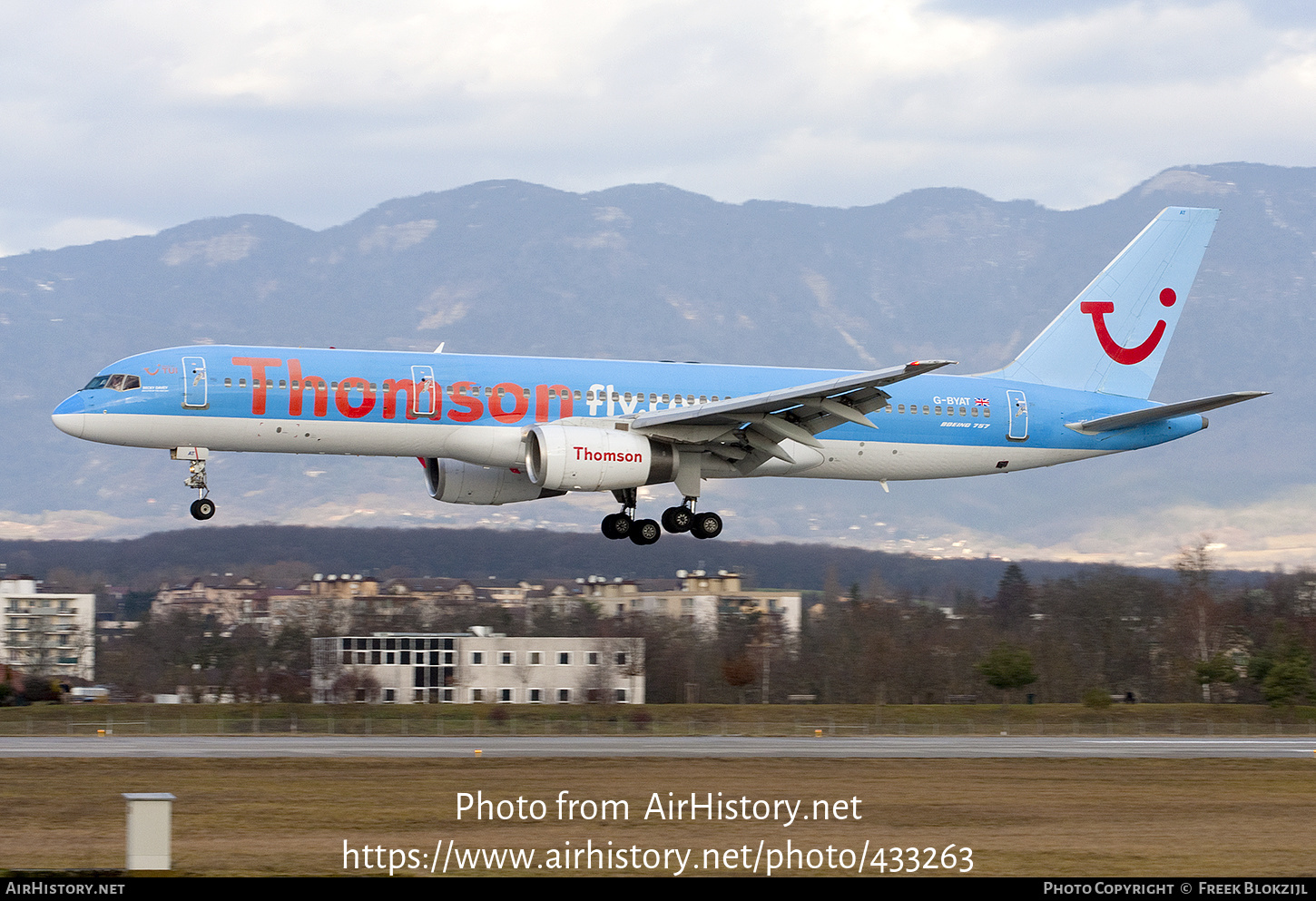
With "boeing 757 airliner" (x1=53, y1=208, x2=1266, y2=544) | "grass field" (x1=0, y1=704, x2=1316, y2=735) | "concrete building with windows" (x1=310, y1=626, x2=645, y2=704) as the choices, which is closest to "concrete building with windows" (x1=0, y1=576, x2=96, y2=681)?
"concrete building with windows" (x1=310, y1=626, x2=645, y2=704)

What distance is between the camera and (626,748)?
149 feet

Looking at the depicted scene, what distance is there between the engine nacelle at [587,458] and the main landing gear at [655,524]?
7.20 ft

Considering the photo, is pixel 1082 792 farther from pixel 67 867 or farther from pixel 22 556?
pixel 22 556

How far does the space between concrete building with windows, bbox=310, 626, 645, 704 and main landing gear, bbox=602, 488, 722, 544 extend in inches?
1747

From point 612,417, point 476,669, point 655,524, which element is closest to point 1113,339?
point 655,524

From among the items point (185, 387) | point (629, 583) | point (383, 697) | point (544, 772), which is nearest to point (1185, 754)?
point (544, 772)

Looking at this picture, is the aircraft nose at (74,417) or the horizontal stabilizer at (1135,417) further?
the horizontal stabilizer at (1135,417)

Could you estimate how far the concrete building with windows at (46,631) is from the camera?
97.4 meters

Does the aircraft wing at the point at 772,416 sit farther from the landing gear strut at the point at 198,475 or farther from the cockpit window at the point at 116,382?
the cockpit window at the point at 116,382

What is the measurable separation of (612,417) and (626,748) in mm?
11232

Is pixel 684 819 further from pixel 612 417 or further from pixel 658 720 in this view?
pixel 658 720

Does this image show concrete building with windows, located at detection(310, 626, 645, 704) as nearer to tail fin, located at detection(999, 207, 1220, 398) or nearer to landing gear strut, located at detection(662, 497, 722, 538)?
landing gear strut, located at detection(662, 497, 722, 538)

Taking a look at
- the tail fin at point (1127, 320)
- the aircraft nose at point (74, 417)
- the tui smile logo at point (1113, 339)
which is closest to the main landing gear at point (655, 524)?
the tail fin at point (1127, 320)

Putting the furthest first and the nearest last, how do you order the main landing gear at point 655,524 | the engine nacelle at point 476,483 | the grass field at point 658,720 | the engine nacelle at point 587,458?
the grass field at point 658,720 → the engine nacelle at point 476,483 → the main landing gear at point 655,524 → the engine nacelle at point 587,458
